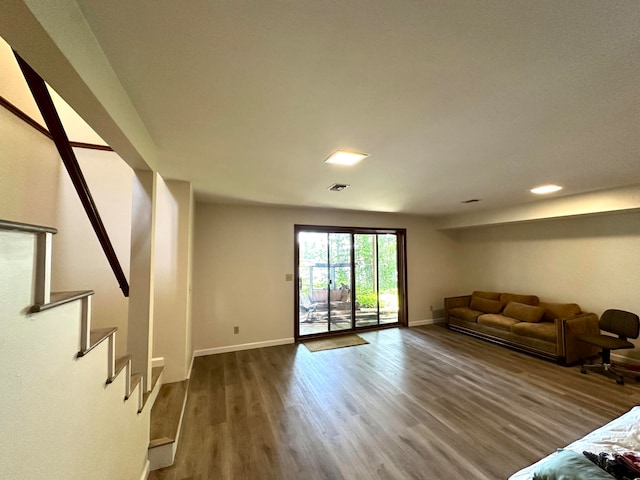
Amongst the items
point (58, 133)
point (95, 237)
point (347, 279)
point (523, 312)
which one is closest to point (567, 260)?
point (523, 312)

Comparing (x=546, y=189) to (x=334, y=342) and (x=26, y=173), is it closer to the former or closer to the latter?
(x=334, y=342)

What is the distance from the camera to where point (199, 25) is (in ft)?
3.07

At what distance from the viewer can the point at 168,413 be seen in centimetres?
230

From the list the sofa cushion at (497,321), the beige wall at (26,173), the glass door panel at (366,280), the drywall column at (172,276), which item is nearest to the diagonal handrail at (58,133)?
the beige wall at (26,173)

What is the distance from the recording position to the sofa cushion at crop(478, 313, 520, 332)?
4262 mm

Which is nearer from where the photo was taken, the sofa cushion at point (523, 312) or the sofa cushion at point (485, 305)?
the sofa cushion at point (523, 312)

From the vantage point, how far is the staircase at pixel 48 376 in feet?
2.22

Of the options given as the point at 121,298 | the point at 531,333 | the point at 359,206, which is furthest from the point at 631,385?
the point at 121,298

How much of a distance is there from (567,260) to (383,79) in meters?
5.10

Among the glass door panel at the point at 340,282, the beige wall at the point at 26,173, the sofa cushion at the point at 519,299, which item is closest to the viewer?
the beige wall at the point at 26,173

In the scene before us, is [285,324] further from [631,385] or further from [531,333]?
[631,385]

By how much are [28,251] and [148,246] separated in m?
1.38

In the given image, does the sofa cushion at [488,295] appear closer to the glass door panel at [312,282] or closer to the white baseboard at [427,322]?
the white baseboard at [427,322]

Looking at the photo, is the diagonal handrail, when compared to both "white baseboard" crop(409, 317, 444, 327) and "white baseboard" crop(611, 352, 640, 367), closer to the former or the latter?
"white baseboard" crop(409, 317, 444, 327)
